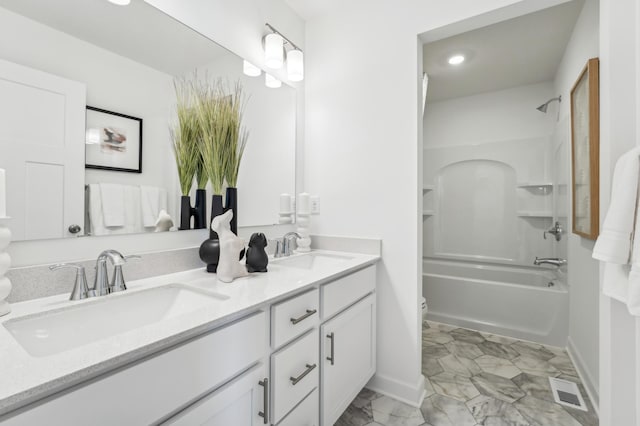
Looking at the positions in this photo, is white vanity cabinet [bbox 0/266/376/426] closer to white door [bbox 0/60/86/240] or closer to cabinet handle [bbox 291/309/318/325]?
cabinet handle [bbox 291/309/318/325]

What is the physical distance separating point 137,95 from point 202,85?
0.32 meters

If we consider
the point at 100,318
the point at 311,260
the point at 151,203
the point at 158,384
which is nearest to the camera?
the point at 158,384

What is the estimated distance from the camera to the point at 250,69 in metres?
1.72

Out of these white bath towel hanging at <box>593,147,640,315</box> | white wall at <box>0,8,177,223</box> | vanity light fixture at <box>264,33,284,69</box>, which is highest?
vanity light fixture at <box>264,33,284,69</box>

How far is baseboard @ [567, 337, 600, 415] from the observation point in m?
1.65

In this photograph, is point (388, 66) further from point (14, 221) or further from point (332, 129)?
point (14, 221)

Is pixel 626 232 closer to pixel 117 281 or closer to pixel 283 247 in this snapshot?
pixel 283 247

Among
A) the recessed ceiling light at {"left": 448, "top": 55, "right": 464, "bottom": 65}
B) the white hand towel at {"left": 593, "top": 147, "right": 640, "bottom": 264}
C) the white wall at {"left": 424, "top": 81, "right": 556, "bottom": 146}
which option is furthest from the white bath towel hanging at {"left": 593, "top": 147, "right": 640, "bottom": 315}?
the white wall at {"left": 424, "top": 81, "right": 556, "bottom": 146}

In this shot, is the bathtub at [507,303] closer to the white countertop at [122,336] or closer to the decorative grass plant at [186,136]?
the white countertop at [122,336]

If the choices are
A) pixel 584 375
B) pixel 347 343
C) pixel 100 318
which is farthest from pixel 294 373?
pixel 584 375

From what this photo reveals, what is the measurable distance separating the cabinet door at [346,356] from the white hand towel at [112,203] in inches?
36.3

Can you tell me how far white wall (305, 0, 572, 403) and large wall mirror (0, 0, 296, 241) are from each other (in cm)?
83

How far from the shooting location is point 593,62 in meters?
1.54

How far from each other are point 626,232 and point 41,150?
1917 mm
